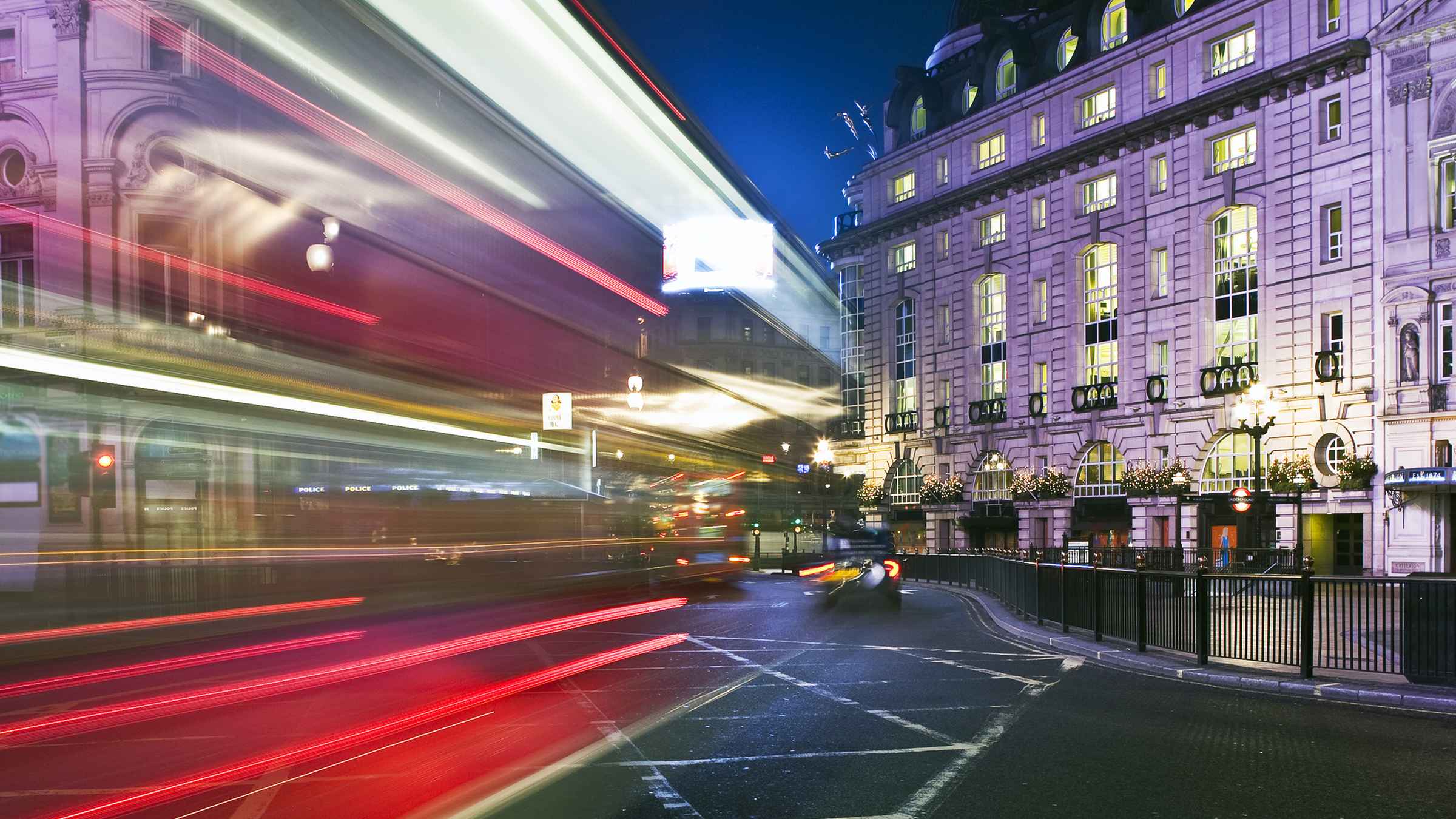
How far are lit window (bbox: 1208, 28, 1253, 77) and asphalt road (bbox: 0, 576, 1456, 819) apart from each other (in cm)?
4024

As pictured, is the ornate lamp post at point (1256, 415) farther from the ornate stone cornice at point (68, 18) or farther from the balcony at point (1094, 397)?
the ornate stone cornice at point (68, 18)

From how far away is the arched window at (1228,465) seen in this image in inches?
1738

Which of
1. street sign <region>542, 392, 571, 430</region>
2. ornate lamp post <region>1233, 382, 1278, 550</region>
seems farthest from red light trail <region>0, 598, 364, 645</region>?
ornate lamp post <region>1233, 382, 1278, 550</region>

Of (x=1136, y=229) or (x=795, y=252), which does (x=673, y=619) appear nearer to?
(x=795, y=252)

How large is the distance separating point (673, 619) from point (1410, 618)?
1362cm

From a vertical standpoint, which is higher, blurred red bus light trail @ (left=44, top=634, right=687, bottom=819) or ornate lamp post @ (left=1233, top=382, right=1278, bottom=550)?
ornate lamp post @ (left=1233, top=382, right=1278, bottom=550)

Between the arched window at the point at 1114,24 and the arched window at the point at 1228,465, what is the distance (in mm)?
20727

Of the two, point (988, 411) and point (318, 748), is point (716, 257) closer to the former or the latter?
point (988, 411)

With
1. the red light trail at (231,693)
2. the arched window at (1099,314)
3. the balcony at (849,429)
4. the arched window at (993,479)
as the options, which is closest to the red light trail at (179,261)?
the red light trail at (231,693)

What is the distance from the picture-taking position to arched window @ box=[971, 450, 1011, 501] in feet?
186

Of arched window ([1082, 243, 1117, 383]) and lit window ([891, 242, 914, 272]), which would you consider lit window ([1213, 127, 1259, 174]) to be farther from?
lit window ([891, 242, 914, 272])

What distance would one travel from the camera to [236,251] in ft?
87.1

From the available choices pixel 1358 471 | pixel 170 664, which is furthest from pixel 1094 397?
pixel 170 664

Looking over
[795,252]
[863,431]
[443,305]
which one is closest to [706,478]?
[443,305]
